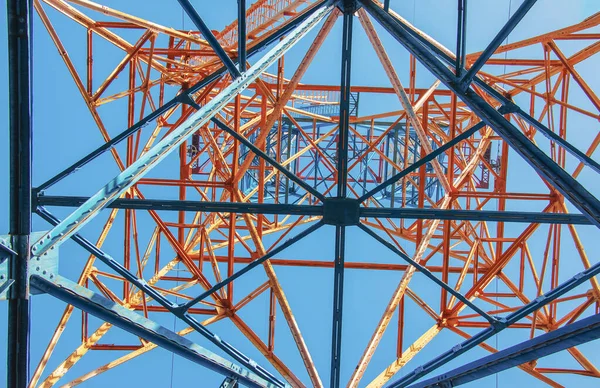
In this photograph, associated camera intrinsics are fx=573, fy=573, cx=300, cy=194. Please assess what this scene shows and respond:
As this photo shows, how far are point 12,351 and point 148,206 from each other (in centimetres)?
432

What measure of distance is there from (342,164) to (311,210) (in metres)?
1.04

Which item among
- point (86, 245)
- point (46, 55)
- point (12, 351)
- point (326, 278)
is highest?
point (46, 55)

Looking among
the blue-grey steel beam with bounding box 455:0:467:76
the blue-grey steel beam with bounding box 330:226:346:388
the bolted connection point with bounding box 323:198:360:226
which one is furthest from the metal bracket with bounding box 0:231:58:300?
the blue-grey steel beam with bounding box 455:0:467:76

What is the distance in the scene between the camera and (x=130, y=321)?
25.3 feet

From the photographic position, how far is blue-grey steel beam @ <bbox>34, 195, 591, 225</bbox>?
10.2 meters

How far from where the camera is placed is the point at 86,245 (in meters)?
10.8

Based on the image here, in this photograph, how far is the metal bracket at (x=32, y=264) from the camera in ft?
20.2

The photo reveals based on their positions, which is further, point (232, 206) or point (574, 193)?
point (232, 206)

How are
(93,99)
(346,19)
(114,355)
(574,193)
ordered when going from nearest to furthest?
(574,193)
(346,19)
(93,99)
(114,355)

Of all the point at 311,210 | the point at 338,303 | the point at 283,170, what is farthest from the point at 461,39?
the point at 338,303

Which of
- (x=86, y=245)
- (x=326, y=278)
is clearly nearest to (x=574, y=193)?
(x=86, y=245)

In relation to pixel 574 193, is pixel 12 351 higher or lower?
lower

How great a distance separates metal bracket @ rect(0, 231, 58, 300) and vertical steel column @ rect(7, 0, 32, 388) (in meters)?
0.06

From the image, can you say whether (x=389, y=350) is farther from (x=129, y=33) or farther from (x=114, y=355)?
(x=129, y=33)
